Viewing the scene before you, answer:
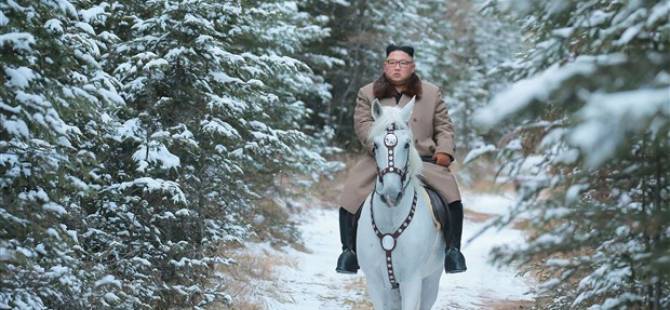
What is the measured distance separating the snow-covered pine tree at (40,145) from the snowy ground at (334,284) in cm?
448

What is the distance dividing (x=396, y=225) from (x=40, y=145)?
2839 mm

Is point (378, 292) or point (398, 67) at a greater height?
point (398, 67)

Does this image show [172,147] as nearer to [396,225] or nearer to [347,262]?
[347,262]

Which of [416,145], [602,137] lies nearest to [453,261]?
[416,145]

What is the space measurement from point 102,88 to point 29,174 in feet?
3.63

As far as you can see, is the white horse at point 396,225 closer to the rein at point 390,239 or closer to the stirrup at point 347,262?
the rein at point 390,239

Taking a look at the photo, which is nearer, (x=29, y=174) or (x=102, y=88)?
(x=29, y=174)

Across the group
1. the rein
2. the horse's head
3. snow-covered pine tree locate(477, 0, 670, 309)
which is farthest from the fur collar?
snow-covered pine tree locate(477, 0, 670, 309)

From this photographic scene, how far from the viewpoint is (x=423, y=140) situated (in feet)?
22.7

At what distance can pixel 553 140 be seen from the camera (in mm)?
3438

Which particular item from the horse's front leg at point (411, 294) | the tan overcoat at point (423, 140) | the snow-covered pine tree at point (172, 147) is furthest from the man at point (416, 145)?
the snow-covered pine tree at point (172, 147)

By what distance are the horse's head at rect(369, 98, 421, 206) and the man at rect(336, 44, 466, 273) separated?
80 centimetres

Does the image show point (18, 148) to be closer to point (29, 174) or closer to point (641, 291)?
point (29, 174)

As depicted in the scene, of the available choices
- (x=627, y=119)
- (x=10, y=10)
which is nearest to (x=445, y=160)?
(x=10, y=10)
